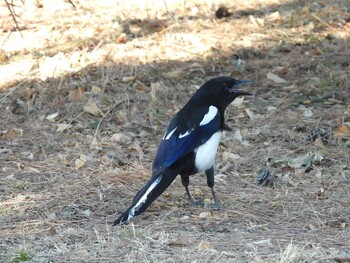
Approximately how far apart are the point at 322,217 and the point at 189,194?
98cm

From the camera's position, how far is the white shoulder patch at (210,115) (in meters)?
6.14

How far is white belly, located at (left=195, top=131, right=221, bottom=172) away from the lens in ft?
19.8

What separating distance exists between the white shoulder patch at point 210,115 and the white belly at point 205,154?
0.11 m

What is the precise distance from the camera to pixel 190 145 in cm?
598

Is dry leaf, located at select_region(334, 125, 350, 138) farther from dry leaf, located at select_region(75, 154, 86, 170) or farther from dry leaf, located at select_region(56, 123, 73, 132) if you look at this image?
dry leaf, located at select_region(56, 123, 73, 132)

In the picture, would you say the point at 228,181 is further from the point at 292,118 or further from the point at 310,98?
the point at 310,98

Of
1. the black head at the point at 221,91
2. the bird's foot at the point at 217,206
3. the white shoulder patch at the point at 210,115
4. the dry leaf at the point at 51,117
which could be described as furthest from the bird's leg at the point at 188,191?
→ the dry leaf at the point at 51,117

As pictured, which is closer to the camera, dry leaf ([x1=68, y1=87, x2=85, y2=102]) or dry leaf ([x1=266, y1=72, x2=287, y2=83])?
dry leaf ([x1=68, y1=87, x2=85, y2=102])

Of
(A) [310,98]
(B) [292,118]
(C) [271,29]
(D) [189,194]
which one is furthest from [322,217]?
(C) [271,29]

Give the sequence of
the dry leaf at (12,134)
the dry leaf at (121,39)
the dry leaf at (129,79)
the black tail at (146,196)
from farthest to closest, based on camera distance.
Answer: the dry leaf at (121,39) → the dry leaf at (129,79) → the dry leaf at (12,134) → the black tail at (146,196)

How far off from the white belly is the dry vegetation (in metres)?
0.32

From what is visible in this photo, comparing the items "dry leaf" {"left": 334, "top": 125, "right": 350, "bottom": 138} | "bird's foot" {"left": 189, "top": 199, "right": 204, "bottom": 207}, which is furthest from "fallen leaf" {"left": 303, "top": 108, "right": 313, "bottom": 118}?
"bird's foot" {"left": 189, "top": 199, "right": 204, "bottom": 207}

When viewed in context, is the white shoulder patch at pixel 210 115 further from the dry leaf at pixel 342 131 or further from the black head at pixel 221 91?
the dry leaf at pixel 342 131

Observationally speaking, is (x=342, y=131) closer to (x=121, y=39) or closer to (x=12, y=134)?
(x=12, y=134)
